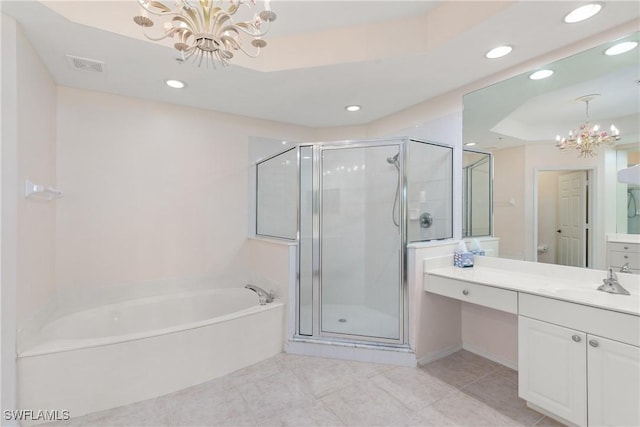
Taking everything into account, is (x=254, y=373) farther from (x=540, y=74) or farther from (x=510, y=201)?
(x=540, y=74)

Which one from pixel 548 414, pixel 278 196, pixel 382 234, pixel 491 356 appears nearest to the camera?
pixel 548 414

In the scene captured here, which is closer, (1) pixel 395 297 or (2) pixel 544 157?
(2) pixel 544 157

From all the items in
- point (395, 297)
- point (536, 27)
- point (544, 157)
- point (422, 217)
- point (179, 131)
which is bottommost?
point (395, 297)

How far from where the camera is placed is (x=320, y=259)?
2674mm

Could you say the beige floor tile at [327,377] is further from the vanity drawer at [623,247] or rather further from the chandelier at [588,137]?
the chandelier at [588,137]

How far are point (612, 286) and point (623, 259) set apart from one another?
0.22 metres

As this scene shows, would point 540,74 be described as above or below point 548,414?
above

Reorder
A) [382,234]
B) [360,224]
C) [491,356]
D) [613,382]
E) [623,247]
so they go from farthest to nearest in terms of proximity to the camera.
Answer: [360,224] < [382,234] < [491,356] < [623,247] < [613,382]

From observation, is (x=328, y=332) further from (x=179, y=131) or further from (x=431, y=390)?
(x=179, y=131)

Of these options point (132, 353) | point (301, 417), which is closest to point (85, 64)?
point (132, 353)

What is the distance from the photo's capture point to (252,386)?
2.04 meters

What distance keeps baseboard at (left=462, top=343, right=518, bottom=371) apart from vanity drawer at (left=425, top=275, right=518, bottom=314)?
75 centimetres

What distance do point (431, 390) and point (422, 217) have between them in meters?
1.34

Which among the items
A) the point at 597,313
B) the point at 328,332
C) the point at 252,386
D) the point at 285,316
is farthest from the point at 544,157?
the point at 252,386
